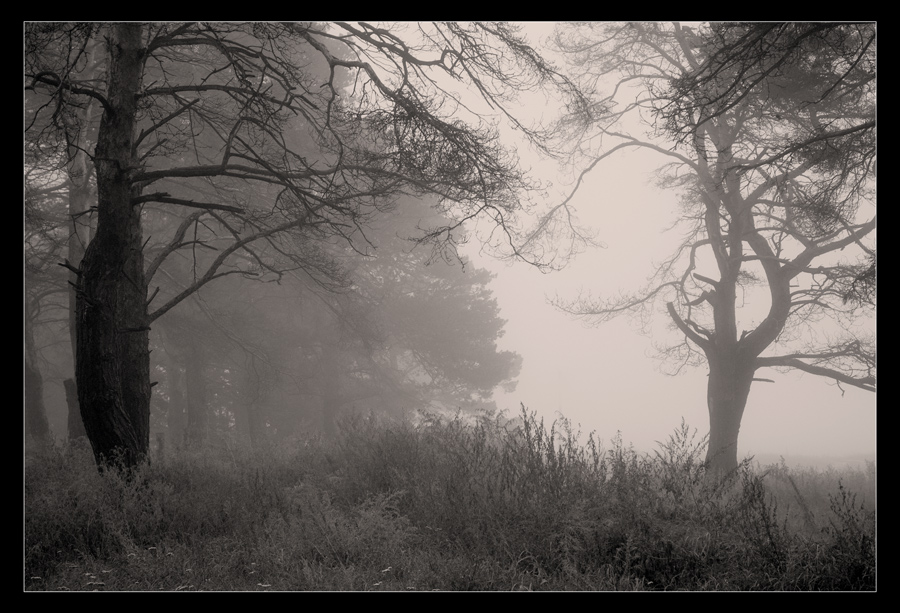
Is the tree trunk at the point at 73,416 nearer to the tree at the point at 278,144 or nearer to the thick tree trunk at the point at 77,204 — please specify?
the thick tree trunk at the point at 77,204

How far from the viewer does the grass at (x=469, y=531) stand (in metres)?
3.56

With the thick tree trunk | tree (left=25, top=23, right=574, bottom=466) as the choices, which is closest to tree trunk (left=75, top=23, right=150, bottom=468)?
tree (left=25, top=23, right=574, bottom=466)

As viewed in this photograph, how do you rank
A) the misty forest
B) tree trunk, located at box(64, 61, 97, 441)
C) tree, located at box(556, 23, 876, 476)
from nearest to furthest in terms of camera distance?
1. the misty forest
2. tree, located at box(556, 23, 876, 476)
3. tree trunk, located at box(64, 61, 97, 441)

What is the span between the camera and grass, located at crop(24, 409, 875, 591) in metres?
3.56

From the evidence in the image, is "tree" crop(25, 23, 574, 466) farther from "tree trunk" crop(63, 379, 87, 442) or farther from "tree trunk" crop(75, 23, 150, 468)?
"tree trunk" crop(63, 379, 87, 442)

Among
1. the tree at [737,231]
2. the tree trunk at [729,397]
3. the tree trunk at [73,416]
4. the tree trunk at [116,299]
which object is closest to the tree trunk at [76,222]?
the tree trunk at [73,416]

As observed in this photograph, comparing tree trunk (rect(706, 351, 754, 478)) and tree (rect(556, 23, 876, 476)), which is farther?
tree trunk (rect(706, 351, 754, 478))

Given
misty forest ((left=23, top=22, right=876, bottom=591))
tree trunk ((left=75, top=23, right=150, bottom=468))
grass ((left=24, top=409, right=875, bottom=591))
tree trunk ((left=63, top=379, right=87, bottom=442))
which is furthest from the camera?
tree trunk ((left=63, top=379, right=87, bottom=442))

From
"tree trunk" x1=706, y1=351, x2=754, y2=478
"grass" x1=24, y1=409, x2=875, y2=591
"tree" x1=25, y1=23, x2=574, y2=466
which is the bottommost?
"grass" x1=24, y1=409, x2=875, y2=591

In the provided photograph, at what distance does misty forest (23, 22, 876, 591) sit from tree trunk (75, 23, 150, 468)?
0.03 metres

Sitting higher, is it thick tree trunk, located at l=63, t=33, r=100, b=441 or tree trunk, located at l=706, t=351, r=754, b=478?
thick tree trunk, located at l=63, t=33, r=100, b=441

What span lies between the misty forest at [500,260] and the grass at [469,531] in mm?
25

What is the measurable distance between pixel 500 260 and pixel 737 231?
4825mm
